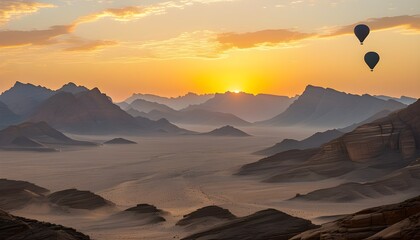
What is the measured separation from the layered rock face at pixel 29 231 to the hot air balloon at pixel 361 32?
56.9m

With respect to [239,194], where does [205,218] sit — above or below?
below

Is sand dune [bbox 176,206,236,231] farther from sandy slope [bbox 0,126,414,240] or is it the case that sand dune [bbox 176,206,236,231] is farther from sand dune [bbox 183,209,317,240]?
sand dune [bbox 183,209,317,240]

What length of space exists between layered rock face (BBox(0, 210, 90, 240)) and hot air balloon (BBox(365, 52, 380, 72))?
182 ft

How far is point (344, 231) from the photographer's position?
76.3 ft

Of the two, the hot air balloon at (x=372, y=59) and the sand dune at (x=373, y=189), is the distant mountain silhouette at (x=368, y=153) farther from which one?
the hot air balloon at (x=372, y=59)

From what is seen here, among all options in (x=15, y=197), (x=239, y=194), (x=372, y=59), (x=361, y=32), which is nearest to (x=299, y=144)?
(x=372, y=59)

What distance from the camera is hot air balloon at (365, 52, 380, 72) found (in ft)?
259

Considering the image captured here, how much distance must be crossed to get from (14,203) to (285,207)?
3324 cm

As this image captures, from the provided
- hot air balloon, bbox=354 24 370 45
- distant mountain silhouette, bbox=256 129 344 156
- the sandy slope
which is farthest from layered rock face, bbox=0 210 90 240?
distant mountain silhouette, bbox=256 129 344 156

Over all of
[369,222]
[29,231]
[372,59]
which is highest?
[372,59]

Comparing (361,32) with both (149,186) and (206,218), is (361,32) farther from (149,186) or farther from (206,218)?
(206,218)

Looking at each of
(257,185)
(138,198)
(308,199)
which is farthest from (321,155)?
(138,198)

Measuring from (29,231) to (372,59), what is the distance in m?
59.3

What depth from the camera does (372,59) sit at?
260 ft
